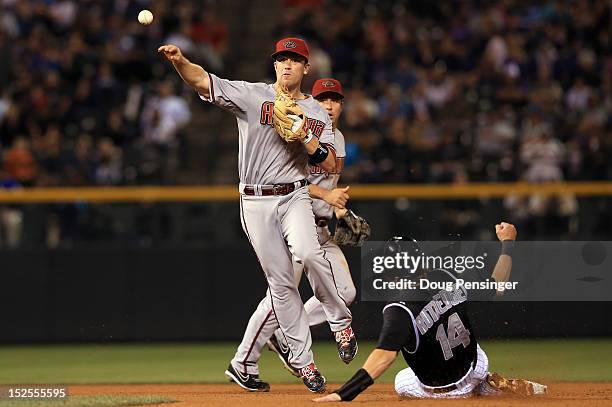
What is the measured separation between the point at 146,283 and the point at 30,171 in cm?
190

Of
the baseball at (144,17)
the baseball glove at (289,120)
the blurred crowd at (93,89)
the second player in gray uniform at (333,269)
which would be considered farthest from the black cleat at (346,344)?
the blurred crowd at (93,89)

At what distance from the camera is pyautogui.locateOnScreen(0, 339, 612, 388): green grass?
9461 millimetres

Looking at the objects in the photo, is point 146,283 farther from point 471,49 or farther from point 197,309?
point 471,49

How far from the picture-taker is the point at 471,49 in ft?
48.9

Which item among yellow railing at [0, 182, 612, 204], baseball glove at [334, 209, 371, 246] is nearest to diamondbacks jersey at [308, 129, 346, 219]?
baseball glove at [334, 209, 371, 246]

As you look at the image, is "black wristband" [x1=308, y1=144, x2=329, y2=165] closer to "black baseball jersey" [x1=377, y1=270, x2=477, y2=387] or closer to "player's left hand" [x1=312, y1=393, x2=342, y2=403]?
"black baseball jersey" [x1=377, y1=270, x2=477, y2=387]

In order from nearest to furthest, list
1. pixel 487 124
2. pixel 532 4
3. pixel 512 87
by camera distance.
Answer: pixel 487 124 < pixel 512 87 < pixel 532 4

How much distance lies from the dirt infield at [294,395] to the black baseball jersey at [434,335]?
186 mm

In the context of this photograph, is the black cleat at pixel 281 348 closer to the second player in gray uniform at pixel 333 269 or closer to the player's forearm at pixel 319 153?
the second player in gray uniform at pixel 333 269

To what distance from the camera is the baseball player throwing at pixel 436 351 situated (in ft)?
21.7

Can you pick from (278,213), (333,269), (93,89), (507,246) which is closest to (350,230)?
(333,269)

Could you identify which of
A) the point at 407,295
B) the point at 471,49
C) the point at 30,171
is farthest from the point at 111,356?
the point at 471,49

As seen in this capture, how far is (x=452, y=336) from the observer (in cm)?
687

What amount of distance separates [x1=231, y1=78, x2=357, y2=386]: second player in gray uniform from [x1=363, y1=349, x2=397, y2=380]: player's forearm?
0.80 meters
